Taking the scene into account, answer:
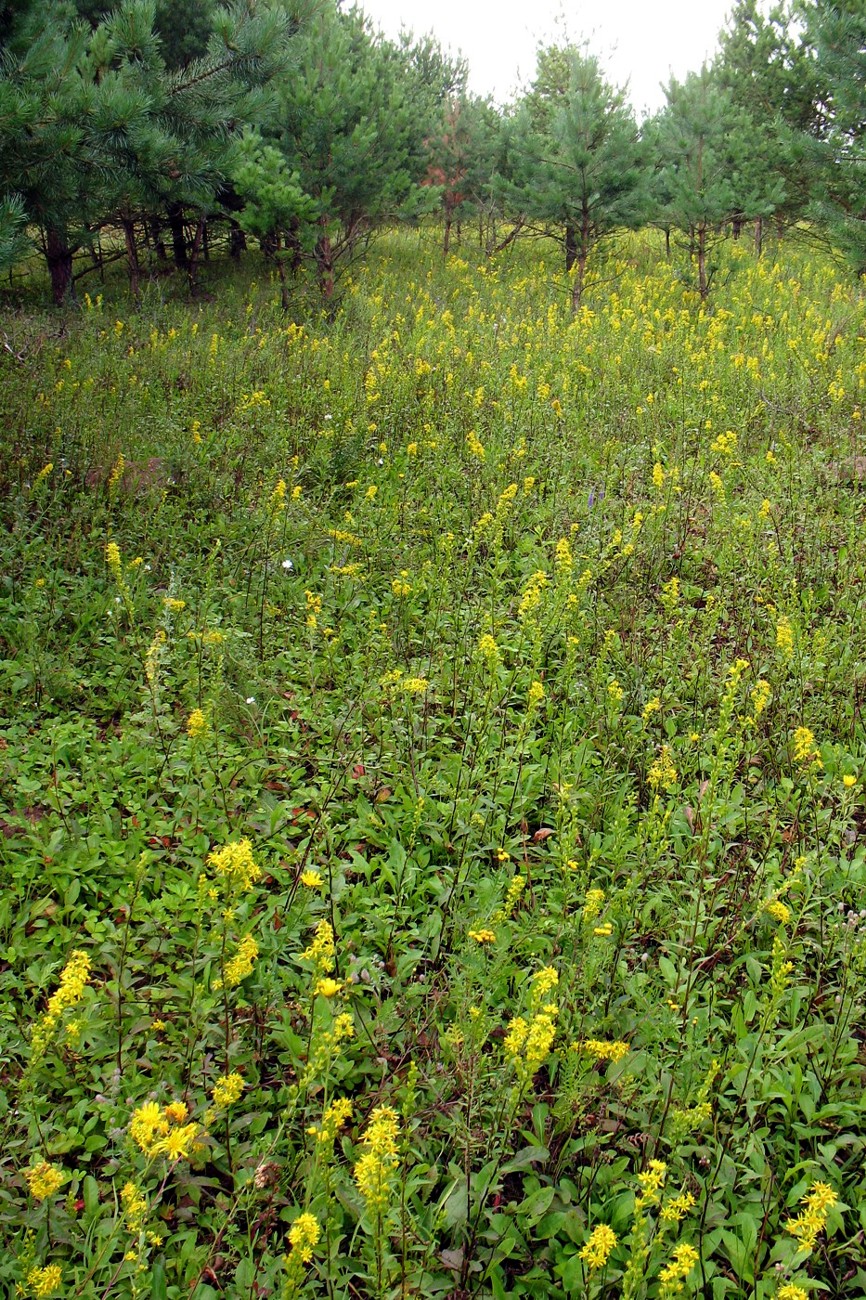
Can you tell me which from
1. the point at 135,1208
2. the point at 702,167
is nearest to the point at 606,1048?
the point at 135,1208

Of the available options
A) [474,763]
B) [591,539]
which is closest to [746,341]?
[591,539]

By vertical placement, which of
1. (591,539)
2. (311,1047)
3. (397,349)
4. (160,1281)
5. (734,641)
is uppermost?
(397,349)

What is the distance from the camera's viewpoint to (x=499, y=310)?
1072 centimetres

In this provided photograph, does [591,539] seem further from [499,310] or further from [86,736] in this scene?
[499,310]

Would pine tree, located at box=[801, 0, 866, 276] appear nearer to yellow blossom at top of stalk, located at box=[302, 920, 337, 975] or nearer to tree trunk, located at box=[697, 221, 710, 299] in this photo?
tree trunk, located at box=[697, 221, 710, 299]

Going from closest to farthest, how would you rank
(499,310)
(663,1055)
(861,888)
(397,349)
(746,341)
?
(663,1055)
(861,888)
(397,349)
(746,341)
(499,310)

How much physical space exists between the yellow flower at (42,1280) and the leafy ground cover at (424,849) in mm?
16

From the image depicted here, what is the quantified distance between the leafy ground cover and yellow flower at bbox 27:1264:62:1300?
0.02 metres

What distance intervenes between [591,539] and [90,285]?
1012 cm

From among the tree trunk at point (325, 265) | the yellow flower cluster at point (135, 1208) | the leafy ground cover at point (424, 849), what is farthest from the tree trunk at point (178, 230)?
the yellow flower cluster at point (135, 1208)

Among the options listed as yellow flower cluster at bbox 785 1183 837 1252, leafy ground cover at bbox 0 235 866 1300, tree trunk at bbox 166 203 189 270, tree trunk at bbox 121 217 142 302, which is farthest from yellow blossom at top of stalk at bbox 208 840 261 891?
tree trunk at bbox 166 203 189 270

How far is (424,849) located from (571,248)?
1311 cm

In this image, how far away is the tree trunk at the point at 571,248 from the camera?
1348 cm

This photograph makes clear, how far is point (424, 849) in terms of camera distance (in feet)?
9.95
